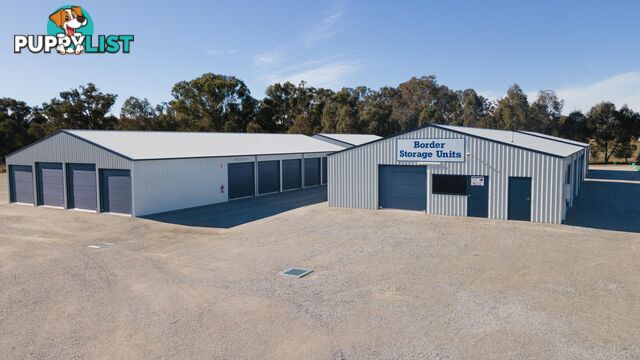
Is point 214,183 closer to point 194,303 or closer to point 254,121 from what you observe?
point 194,303

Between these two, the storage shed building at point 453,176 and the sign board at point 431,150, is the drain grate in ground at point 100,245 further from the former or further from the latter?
the sign board at point 431,150

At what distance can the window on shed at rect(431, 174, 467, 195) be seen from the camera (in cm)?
2045

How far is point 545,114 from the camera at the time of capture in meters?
64.1

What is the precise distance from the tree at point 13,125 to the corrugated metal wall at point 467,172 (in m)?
48.9

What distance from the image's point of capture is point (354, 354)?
7680mm

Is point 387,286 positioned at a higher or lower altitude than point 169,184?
lower

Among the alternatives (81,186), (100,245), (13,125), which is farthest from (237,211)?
(13,125)

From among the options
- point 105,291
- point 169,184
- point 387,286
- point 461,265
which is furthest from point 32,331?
point 169,184

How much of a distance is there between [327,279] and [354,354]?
4.11m

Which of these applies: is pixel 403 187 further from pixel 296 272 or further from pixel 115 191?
pixel 115 191

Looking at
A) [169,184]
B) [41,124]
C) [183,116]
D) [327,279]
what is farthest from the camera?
[183,116]

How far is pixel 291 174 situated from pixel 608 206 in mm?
18799

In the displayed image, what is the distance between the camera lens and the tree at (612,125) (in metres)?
58.7

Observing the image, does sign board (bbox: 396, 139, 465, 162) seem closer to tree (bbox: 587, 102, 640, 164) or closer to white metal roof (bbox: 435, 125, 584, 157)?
white metal roof (bbox: 435, 125, 584, 157)
